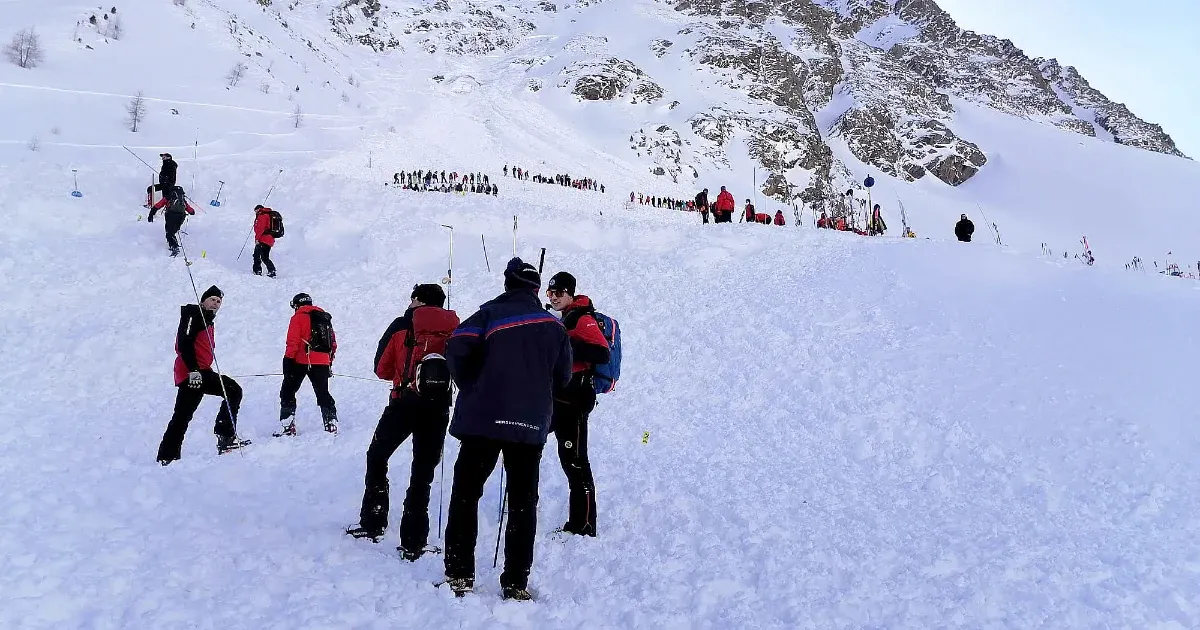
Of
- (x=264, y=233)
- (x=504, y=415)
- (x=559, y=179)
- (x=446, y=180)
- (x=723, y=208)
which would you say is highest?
(x=559, y=179)

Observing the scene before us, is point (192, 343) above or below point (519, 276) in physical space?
below

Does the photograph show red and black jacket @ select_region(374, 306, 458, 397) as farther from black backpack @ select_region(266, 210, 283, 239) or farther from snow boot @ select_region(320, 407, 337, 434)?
black backpack @ select_region(266, 210, 283, 239)

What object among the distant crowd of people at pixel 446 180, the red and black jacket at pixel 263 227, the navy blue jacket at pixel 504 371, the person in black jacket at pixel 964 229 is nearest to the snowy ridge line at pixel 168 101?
the distant crowd of people at pixel 446 180

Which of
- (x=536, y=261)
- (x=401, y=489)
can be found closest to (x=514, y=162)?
(x=536, y=261)

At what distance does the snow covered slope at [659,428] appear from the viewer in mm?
3918

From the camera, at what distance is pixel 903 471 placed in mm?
6105

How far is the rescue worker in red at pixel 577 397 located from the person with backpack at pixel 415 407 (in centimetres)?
80

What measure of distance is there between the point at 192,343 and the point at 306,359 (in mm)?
1204

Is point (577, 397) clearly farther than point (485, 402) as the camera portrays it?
Yes

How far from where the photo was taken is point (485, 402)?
3.76 m

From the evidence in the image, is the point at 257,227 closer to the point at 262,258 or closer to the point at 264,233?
the point at 264,233

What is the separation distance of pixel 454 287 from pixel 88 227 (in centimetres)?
780

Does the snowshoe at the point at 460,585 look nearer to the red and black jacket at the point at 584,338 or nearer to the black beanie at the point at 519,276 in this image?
the red and black jacket at the point at 584,338

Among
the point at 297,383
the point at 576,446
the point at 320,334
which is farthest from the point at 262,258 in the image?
the point at 576,446
